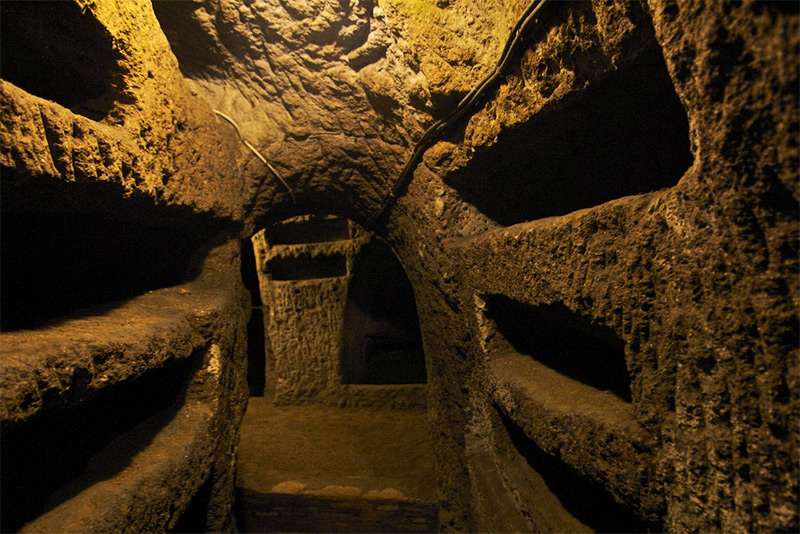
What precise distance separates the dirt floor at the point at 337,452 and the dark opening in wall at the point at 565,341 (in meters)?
1.64

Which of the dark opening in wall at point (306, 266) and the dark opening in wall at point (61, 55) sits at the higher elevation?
the dark opening in wall at point (61, 55)

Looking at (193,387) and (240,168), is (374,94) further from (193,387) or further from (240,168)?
(193,387)

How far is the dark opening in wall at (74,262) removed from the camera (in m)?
1.31

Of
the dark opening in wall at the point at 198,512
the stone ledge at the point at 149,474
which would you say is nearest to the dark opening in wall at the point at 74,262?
the stone ledge at the point at 149,474

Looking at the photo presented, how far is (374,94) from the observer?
6.36ft

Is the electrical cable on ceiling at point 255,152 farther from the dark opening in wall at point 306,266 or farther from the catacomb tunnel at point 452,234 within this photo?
the dark opening in wall at point 306,266

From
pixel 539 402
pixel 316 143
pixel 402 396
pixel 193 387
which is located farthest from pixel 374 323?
pixel 539 402

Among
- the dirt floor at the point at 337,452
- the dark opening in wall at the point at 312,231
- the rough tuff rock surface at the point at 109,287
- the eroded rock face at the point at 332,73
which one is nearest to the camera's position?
the rough tuff rock surface at the point at 109,287

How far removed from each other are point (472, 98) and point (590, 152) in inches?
15.1

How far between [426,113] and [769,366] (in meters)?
1.36

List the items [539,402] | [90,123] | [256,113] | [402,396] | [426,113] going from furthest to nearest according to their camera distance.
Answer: [402,396]
[256,113]
[426,113]
[539,402]
[90,123]

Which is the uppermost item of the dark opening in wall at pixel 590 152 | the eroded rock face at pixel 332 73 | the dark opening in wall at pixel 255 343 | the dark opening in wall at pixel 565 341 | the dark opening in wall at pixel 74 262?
the eroded rock face at pixel 332 73

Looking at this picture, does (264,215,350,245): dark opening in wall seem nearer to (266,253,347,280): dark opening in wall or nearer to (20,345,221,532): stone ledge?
(266,253,347,280): dark opening in wall

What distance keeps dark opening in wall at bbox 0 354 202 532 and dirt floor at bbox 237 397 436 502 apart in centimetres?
164
